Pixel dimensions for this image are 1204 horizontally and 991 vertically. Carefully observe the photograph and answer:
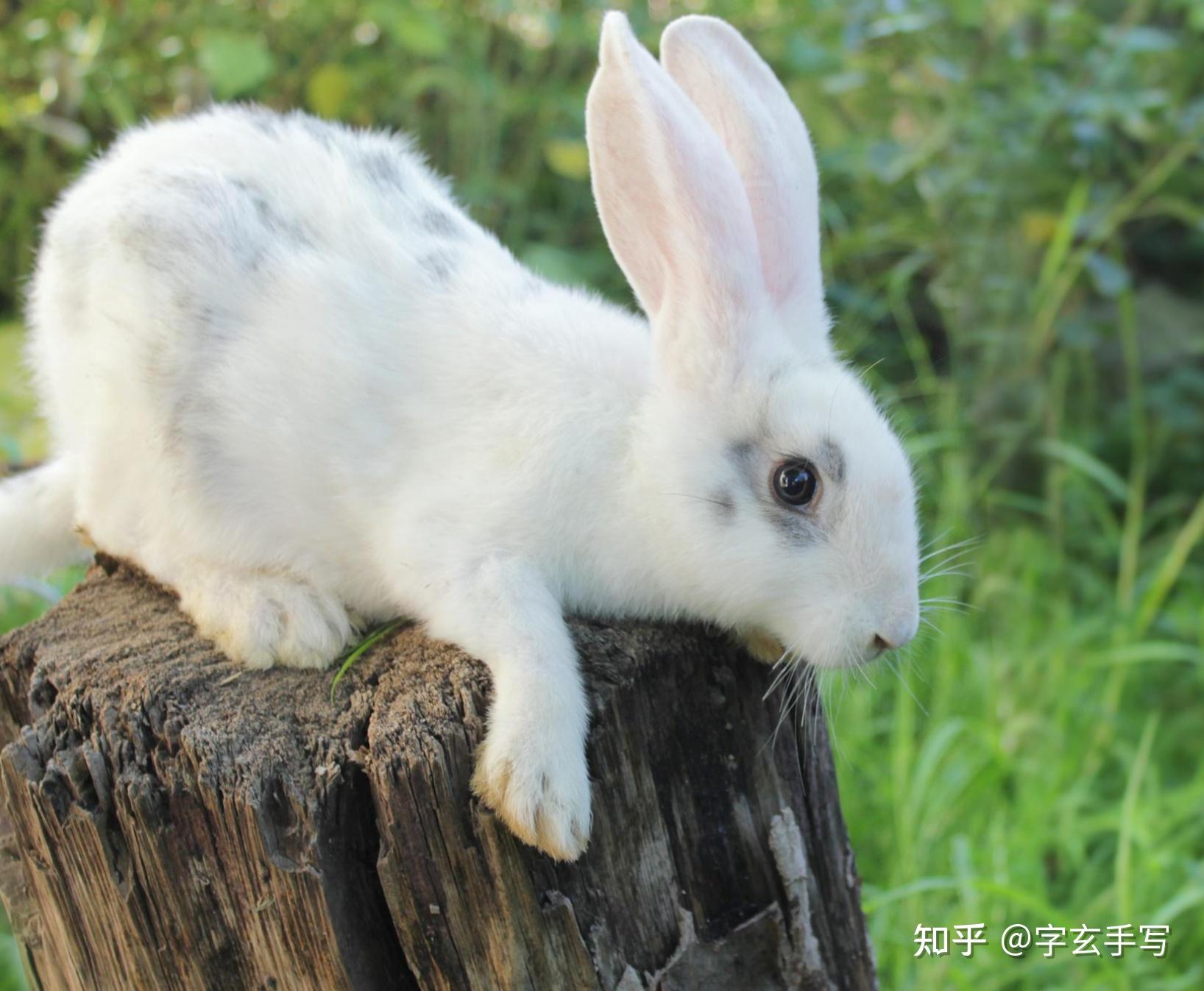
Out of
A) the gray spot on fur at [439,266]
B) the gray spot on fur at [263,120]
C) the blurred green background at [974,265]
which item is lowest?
the blurred green background at [974,265]

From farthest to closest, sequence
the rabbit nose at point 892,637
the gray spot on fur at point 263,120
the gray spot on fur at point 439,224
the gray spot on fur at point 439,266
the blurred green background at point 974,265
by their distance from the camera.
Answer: the blurred green background at point 974,265, the gray spot on fur at point 263,120, the gray spot on fur at point 439,224, the gray spot on fur at point 439,266, the rabbit nose at point 892,637

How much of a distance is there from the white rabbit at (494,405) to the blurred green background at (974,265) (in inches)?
49.2

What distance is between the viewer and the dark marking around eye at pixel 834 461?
2016 millimetres

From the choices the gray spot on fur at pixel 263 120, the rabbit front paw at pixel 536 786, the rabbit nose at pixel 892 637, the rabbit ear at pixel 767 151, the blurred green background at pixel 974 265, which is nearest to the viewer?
the rabbit front paw at pixel 536 786

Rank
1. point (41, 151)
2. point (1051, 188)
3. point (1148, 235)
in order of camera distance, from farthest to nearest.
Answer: point (1148, 235)
point (41, 151)
point (1051, 188)

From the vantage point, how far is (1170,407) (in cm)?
509

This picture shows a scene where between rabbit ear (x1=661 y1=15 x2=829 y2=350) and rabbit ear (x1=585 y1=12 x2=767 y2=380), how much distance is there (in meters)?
0.12

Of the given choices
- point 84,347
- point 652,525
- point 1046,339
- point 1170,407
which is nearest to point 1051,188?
point 1046,339

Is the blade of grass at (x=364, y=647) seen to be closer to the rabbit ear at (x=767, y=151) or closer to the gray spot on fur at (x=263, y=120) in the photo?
the rabbit ear at (x=767, y=151)

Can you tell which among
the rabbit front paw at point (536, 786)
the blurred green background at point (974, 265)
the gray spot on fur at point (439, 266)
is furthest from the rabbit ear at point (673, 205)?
the blurred green background at point (974, 265)

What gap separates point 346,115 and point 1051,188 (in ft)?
9.01

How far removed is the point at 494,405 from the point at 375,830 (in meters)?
0.75

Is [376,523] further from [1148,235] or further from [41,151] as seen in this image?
[1148,235]

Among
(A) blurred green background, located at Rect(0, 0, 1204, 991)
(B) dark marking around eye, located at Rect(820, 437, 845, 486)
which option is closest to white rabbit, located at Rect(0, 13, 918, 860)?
(B) dark marking around eye, located at Rect(820, 437, 845, 486)
